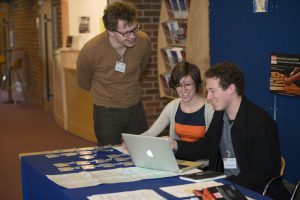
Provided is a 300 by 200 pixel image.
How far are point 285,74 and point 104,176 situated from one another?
1854 millimetres

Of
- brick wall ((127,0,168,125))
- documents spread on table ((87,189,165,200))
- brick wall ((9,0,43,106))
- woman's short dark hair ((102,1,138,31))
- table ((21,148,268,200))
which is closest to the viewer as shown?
documents spread on table ((87,189,165,200))

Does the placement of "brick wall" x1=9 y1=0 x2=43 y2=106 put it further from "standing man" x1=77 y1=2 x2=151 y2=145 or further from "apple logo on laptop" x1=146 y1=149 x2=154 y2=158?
"apple logo on laptop" x1=146 y1=149 x2=154 y2=158

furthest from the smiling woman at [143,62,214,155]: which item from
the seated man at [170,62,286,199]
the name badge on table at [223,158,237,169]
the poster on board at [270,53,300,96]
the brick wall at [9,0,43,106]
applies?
the brick wall at [9,0,43,106]

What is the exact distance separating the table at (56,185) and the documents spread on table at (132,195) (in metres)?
0.04

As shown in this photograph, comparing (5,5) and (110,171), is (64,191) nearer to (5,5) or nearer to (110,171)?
(110,171)

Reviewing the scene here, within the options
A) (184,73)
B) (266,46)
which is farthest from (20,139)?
(184,73)

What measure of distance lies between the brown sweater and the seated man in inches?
37.1

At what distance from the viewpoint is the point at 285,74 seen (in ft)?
12.8

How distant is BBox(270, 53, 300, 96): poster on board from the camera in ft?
12.5

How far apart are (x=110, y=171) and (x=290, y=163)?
5.88 ft

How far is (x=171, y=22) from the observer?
210 inches

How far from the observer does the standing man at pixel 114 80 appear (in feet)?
12.3

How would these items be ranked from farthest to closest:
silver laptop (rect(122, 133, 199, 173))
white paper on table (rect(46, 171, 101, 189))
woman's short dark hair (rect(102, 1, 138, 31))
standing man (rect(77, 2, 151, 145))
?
standing man (rect(77, 2, 151, 145)) < woman's short dark hair (rect(102, 1, 138, 31)) < silver laptop (rect(122, 133, 199, 173)) < white paper on table (rect(46, 171, 101, 189))

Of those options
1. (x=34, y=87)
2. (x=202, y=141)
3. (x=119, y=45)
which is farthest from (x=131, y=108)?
(x=34, y=87)
